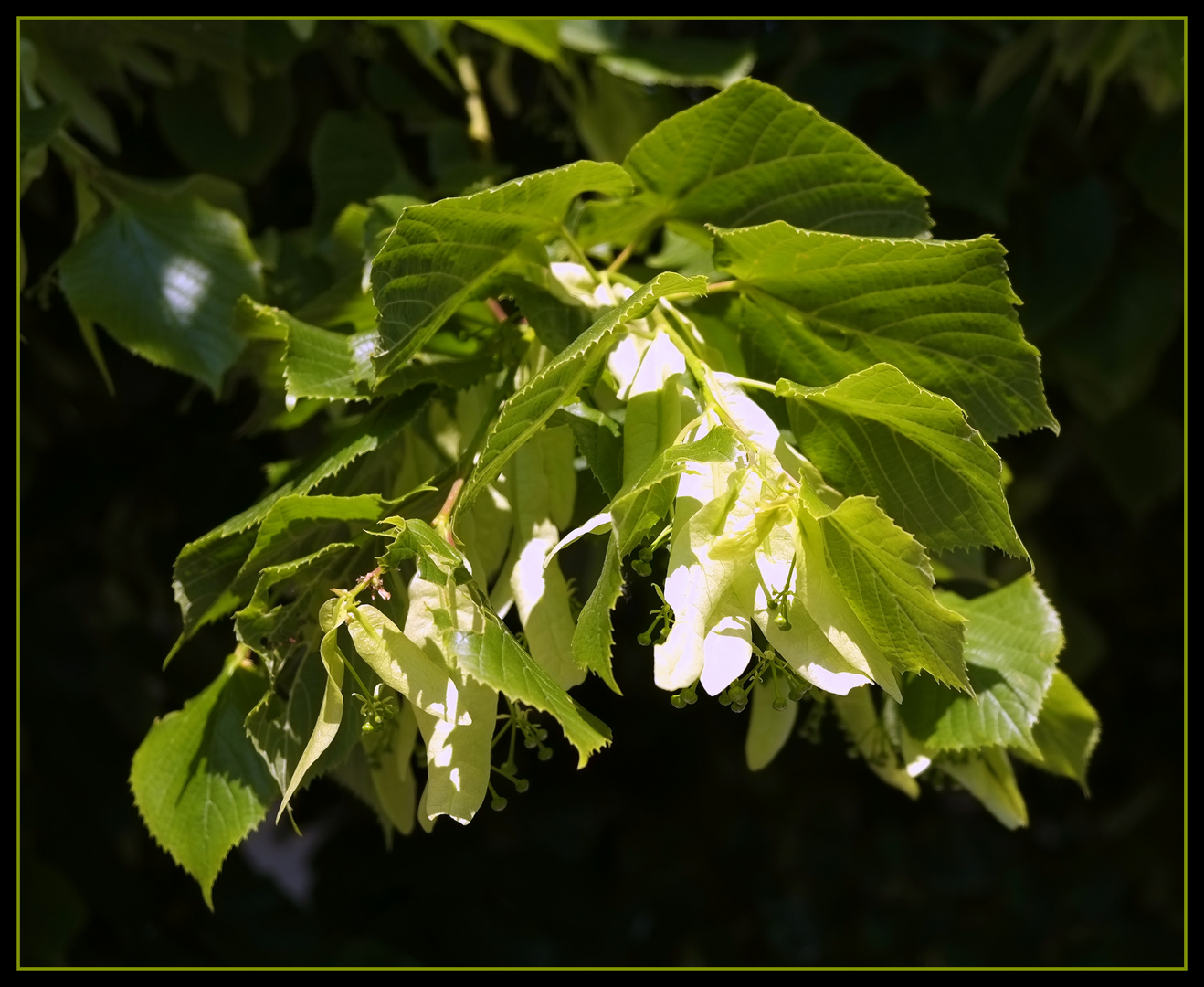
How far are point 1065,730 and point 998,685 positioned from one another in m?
0.11

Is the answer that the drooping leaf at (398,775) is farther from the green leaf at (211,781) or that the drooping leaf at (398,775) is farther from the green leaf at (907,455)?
the green leaf at (907,455)

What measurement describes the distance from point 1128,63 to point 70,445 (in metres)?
1.47

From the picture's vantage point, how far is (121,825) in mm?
1373

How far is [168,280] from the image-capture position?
89 centimetres

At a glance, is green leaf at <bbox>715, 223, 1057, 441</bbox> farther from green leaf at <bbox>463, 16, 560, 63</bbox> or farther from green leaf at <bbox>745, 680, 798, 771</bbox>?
green leaf at <bbox>463, 16, 560, 63</bbox>

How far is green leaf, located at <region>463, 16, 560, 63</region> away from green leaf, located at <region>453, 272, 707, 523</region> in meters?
0.68

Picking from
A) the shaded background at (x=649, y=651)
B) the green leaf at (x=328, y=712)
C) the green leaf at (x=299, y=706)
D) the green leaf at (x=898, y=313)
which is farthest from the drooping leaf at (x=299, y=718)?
the shaded background at (x=649, y=651)

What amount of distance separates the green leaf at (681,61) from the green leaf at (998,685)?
0.63 metres

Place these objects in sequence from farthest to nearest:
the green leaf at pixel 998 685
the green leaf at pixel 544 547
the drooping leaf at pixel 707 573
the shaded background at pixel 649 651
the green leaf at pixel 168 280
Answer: the shaded background at pixel 649 651
the green leaf at pixel 168 280
the green leaf at pixel 998 685
the green leaf at pixel 544 547
the drooping leaf at pixel 707 573

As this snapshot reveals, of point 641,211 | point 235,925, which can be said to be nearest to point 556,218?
point 641,211

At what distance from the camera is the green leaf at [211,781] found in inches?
27.4

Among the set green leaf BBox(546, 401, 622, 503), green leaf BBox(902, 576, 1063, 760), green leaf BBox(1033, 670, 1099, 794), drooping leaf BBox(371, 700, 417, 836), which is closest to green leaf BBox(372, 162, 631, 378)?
green leaf BBox(546, 401, 622, 503)

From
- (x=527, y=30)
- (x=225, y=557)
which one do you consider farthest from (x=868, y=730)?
(x=527, y=30)

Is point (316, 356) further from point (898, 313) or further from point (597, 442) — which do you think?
point (898, 313)
